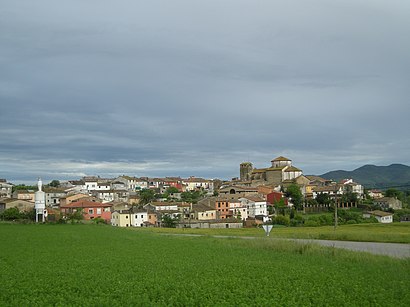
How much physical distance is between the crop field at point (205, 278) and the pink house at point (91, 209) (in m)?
70.2

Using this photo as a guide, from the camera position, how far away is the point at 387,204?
4727 inches

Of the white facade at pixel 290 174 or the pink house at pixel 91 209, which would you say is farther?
the white facade at pixel 290 174

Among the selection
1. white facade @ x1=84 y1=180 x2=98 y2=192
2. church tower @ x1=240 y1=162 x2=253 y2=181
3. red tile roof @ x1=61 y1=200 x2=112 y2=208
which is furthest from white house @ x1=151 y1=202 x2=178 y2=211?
church tower @ x1=240 y1=162 x2=253 y2=181

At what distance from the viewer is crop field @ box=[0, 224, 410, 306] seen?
47.8 feet

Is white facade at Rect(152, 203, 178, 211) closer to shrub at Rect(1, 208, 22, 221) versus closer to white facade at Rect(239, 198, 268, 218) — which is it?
white facade at Rect(239, 198, 268, 218)

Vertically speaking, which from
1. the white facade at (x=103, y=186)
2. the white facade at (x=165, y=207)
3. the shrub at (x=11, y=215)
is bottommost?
the white facade at (x=165, y=207)

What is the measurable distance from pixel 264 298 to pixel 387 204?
115 m

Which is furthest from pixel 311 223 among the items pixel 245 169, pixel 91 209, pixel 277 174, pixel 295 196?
pixel 245 169

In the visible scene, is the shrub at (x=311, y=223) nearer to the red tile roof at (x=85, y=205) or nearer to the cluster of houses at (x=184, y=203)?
the cluster of houses at (x=184, y=203)

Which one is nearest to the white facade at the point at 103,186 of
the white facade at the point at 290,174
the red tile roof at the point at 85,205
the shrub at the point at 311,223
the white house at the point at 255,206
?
the white facade at the point at 290,174

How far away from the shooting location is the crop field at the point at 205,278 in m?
14.6

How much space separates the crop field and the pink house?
70245 millimetres

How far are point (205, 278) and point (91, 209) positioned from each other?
8365cm

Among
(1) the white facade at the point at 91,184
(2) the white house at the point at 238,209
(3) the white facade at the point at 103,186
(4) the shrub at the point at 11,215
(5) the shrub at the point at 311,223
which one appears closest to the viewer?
(4) the shrub at the point at 11,215
